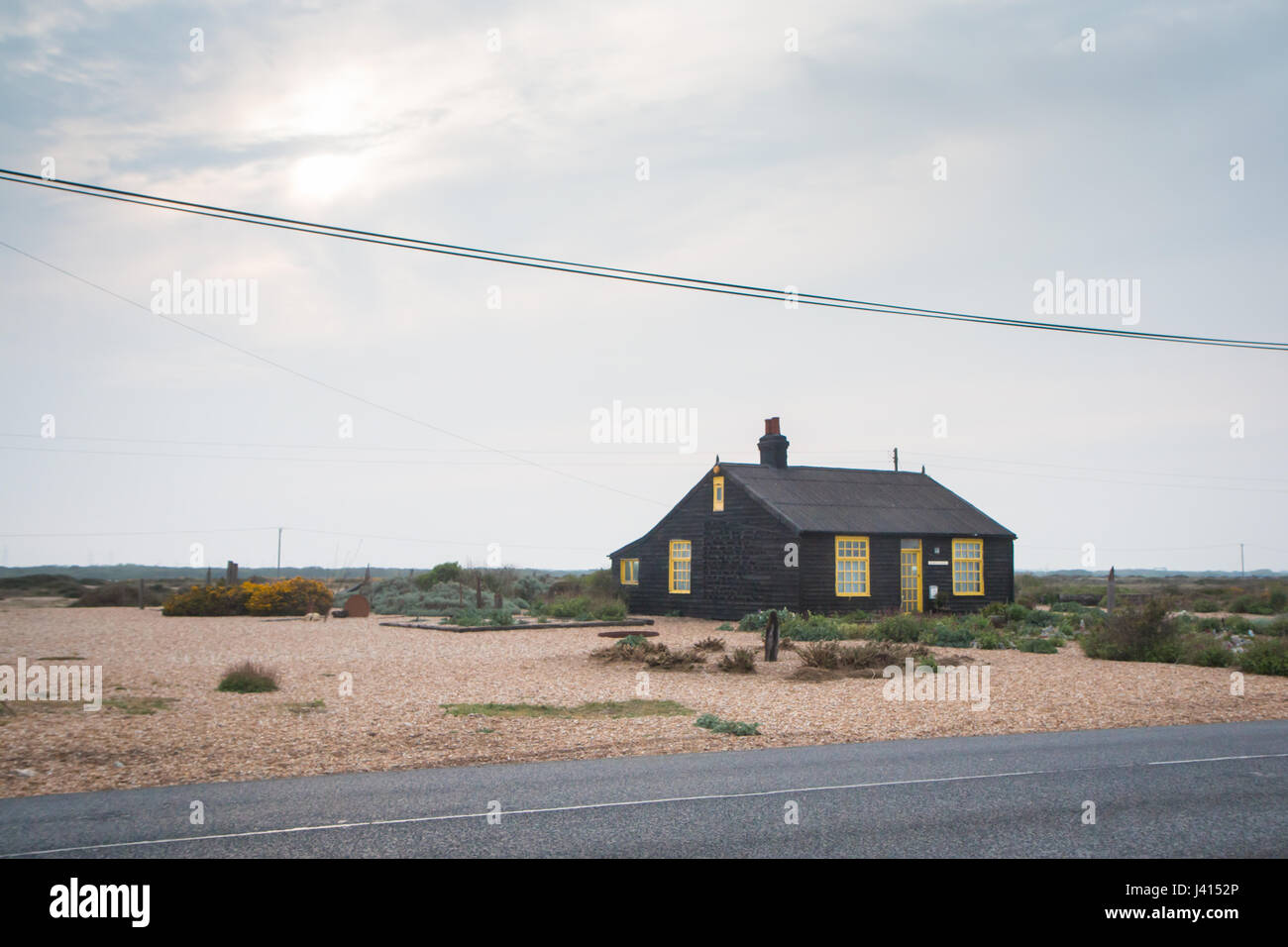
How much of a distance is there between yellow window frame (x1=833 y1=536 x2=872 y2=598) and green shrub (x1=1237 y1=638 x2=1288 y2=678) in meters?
15.0

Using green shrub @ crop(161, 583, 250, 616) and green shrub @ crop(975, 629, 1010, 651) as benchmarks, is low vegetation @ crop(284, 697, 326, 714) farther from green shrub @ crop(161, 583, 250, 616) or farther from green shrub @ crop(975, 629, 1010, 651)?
green shrub @ crop(161, 583, 250, 616)

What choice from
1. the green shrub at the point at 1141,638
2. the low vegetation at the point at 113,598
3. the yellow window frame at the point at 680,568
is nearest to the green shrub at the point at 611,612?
the yellow window frame at the point at 680,568

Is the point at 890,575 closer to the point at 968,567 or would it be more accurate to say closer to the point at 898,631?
the point at 968,567

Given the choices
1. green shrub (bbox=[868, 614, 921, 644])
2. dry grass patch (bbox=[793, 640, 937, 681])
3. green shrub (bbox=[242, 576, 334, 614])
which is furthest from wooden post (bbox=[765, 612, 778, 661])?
green shrub (bbox=[242, 576, 334, 614])

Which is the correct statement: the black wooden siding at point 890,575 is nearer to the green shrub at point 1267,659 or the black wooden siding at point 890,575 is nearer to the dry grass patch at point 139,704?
the green shrub at point 1267,659

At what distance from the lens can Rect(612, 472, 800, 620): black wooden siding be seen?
35062mm

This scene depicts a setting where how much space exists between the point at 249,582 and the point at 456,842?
42.2 metres

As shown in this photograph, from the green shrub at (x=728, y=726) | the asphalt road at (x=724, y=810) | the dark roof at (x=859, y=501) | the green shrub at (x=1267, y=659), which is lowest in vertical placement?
the green shrub at (x=1267, y=659)

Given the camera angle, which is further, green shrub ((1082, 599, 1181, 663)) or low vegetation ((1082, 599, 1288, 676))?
green shrub ((1082, 599, 1181, 663))

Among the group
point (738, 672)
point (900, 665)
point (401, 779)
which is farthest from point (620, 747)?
point (900, 665)

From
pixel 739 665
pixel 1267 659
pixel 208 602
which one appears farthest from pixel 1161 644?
pixel 208 602

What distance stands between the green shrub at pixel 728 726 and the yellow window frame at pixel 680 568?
25363mm

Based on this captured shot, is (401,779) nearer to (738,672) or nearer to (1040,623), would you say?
(738,672)

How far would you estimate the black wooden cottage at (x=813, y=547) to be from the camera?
35031 millimetres
